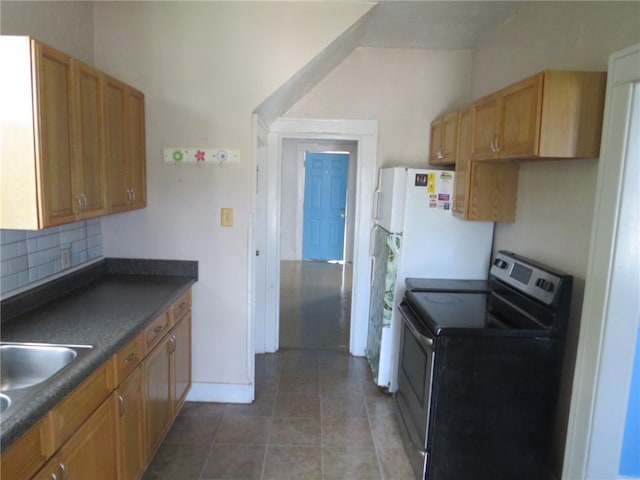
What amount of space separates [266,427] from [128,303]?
3.87 ft

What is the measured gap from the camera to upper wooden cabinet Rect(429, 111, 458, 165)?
117 inches

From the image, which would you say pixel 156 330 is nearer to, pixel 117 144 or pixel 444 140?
pixel 117 144

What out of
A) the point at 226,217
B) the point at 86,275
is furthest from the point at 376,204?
the point at 86,275

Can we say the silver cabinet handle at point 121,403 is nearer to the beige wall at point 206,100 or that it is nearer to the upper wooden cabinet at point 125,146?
the upper wooden cabinet at point 125,146

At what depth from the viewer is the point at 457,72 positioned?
3459mm

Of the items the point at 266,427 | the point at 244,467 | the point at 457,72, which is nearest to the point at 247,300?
the point at 266,427

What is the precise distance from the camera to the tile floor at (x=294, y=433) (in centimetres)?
232

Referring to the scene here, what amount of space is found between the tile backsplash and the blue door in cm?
533

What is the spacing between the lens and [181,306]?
8.57 feet

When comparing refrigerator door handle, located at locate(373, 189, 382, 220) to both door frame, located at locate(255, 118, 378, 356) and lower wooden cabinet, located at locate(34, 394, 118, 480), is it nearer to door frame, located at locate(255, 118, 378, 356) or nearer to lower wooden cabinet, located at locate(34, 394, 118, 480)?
door frame, located at locate(255, 118, 378, 356)

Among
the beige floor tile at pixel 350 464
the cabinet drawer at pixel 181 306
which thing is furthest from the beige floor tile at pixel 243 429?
the cabinet drawer at pixel 181 306

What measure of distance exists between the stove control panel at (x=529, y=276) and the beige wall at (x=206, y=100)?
1578 mm

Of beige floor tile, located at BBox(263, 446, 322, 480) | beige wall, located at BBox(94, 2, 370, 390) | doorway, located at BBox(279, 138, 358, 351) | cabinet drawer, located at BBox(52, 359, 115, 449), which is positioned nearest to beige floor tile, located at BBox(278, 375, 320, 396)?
beige wall, located at BBox(94, 2, 370, 390)

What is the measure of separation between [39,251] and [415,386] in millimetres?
2046
